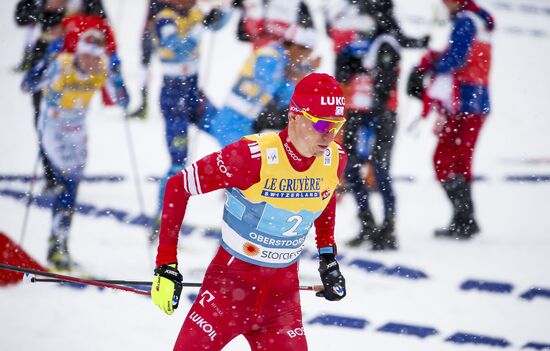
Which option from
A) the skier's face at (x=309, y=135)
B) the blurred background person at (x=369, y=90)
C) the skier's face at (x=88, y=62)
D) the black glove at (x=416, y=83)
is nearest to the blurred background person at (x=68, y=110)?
the skier's face at (x=88, y=62)

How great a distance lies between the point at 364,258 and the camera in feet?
24.4

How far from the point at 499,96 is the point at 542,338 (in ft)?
35.6

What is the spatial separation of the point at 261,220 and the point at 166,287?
21.2 inches

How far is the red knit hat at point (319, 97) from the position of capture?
139 inches

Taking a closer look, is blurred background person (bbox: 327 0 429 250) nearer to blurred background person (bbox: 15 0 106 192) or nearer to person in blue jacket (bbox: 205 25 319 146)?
person in blue jacket (bbox: 205 25 319 146)

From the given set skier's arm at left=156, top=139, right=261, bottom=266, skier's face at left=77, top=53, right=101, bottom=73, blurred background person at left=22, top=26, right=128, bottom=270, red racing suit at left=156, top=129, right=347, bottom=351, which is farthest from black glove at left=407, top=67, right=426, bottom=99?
skier's arm at left=156, top=139, right=261, bottom=266

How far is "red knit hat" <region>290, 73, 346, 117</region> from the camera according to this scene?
3539 millimetres

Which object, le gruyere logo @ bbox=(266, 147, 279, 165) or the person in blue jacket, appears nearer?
le gruyere logo @ bbox=(266, 147, 279, 165)

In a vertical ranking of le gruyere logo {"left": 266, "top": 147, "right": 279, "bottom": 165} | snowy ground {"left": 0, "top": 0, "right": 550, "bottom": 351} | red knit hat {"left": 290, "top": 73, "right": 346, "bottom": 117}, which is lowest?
snowy ground {"left": 0, "top": 0, "right": 550, "bottom": 351}

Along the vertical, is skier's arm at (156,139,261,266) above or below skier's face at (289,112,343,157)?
below

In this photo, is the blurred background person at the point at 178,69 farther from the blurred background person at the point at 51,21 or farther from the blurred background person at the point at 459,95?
the blurred background person at the point at 459,95

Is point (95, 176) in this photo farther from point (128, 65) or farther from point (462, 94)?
point (128, 65)

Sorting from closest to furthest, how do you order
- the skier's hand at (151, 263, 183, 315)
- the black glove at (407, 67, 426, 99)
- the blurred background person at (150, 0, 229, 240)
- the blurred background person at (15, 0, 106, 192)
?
the skier's hand at (151, 263, 183, 315) < the blurred background person at (15, 0, 106, 192) < the blurred background person at (150, 0, 229, 240) < the black glove at (407, 67, 426, 99)

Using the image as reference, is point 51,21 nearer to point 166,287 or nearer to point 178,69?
point 178,69
